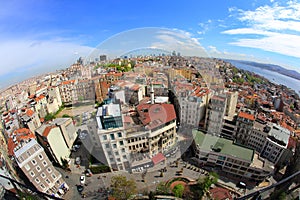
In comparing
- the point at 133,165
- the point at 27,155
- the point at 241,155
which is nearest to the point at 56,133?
the point at 27,155

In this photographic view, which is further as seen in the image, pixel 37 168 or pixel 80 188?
pixel 80 188

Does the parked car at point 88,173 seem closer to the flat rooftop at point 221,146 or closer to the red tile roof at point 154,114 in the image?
the red tile roof at point 154,114

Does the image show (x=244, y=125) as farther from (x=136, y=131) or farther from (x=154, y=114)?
(x=136, y=131)

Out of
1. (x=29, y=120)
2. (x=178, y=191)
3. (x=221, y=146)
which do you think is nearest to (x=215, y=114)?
(x=221, y=146)

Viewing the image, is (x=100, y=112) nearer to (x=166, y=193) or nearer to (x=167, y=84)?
(x=167, y=84)

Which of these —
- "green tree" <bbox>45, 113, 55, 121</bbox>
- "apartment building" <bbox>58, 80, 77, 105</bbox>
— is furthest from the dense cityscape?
"apartment building" <bbox>58, 80, 77, 105</bbox>
